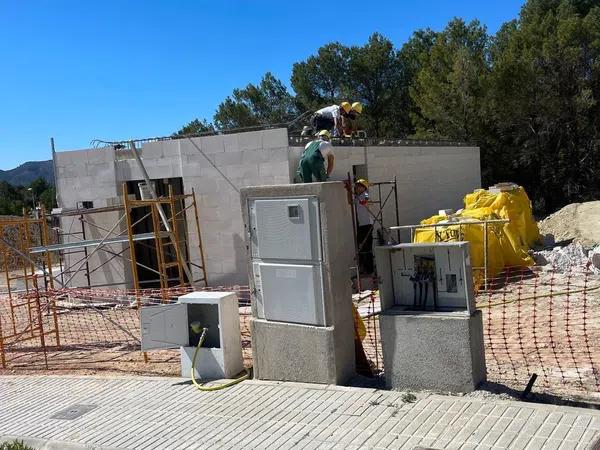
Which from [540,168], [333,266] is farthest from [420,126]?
[333,266]

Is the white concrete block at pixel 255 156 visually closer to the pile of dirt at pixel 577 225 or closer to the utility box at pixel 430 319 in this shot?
the utility box at pixel 430 319

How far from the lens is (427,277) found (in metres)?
6.12

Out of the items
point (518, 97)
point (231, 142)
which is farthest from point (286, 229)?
point (518, 97)

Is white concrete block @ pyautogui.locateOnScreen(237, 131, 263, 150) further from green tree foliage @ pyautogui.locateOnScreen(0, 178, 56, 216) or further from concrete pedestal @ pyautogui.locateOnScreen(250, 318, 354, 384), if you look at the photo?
Answer: green tree foliage @ pyautogui.locateOnScreen(0, 178, 56, 216)

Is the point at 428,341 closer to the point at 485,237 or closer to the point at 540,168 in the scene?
the point at 485,237

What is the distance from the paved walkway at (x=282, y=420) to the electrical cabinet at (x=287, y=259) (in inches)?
31.0

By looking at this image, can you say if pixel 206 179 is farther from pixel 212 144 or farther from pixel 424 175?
pixel 424 175

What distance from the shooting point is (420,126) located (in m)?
33.2

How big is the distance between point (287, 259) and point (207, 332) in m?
1.55

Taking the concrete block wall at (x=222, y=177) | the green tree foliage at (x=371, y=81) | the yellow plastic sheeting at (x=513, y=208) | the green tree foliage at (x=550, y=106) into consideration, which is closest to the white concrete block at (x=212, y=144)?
the concrete block wall at (x=222, y=177)

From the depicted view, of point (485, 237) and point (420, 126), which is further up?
point (420, 126)

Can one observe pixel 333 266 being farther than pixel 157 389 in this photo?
No

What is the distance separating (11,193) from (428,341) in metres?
69.2

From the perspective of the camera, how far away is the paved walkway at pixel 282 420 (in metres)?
4.75
